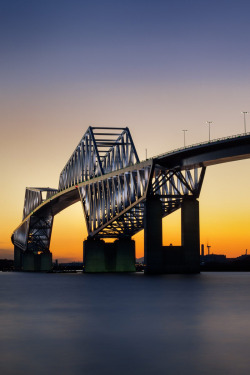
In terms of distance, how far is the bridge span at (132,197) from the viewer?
314ft

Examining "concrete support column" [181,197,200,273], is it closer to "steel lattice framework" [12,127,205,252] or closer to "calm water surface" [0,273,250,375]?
"steel lattice framework" [12,127,205,252]

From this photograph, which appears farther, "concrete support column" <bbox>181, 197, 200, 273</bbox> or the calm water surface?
"concrete support column" <bbox>181, 197, 200, 273</bbox>

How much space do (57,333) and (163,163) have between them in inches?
2778

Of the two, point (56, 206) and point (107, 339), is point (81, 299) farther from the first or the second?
point (56, 206)

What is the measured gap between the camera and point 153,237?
95812 millimetres

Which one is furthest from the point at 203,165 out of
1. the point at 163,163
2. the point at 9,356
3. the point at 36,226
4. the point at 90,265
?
the point at 36,226

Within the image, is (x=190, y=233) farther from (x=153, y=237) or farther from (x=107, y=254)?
(x=107, y=254)

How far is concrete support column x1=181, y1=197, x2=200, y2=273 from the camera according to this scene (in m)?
99.8

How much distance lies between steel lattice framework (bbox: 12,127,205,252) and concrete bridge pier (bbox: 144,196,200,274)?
7.17ft

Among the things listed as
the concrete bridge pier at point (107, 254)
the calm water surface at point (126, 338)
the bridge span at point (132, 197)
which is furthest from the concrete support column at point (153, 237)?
the calm water surface at point (126, 338)

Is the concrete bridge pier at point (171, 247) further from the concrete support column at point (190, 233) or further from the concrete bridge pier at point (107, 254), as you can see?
the concrete bridge pier at point (107, 254)

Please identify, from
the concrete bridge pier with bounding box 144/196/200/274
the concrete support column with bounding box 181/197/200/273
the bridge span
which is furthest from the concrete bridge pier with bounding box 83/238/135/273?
the concrete support column with bounding box 181/197/200/273

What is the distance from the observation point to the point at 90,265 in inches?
5020

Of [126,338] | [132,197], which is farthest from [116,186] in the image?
[126,338]
